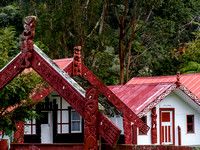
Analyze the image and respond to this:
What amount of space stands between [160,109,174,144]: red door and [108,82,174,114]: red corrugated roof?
1206 mm

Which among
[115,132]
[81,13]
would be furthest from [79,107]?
[81,13]

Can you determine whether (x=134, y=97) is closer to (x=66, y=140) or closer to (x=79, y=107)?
(x=66, y=140)

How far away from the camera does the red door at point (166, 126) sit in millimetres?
20047

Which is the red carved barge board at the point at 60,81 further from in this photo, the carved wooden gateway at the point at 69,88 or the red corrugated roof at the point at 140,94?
the red corrugated roof at the point at 140,94

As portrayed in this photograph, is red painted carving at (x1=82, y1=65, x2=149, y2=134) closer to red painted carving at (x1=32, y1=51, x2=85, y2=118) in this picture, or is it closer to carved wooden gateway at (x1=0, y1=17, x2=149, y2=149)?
carved wooden gateway at (x1=0, y1=17, x2=149, y2=149)

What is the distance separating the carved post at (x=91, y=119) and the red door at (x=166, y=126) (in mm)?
13395

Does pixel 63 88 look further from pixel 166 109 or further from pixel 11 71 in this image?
pixel 166 109

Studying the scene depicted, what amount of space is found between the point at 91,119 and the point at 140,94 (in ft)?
42.4

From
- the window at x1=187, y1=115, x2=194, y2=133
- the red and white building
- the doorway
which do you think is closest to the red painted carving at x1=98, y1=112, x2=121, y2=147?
the red and white building

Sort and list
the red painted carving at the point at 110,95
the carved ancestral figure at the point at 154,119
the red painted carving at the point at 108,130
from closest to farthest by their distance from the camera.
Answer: the red painted carving at the point at 108,130 < the red painted carving at the point at 110,95 < the carved ancestral figure at the point at 154,119

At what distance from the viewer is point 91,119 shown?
22.8 ft

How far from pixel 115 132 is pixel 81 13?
2092 centimetres

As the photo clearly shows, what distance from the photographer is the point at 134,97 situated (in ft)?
64.4

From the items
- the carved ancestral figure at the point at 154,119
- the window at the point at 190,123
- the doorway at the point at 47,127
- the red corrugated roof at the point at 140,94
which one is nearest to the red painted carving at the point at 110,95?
the red corrugated roof at the point at 140,94
